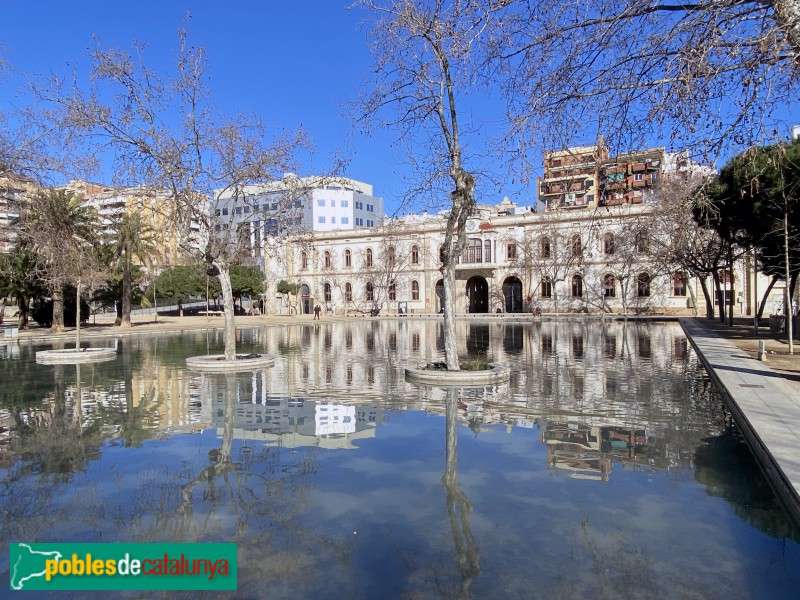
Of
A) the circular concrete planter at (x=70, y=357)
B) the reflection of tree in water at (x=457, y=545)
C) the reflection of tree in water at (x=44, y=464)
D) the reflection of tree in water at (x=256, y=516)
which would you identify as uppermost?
the circular concrete planter at (x=70, y=357)

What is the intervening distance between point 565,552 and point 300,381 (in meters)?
9.84

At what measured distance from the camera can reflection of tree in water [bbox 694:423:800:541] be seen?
5.04m

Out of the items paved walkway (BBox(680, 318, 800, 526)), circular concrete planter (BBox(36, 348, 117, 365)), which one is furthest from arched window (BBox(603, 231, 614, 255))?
circular concrete planter (BBox(36, 348, 117, 365))

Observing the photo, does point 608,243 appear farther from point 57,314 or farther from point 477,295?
point 57,314

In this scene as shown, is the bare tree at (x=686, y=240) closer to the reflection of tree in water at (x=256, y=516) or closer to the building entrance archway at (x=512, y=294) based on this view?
the building entrance archway at (x=512, y=294)

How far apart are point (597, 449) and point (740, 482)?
5.26ft

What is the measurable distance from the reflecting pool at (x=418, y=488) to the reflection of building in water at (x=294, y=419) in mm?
52

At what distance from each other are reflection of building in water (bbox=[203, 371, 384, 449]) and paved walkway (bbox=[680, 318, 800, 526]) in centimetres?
454

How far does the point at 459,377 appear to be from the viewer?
1284cm

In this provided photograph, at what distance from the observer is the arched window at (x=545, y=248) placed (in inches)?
2097

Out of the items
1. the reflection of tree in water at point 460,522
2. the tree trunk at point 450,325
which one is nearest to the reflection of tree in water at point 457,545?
the reflection of tree in water at point 460,522

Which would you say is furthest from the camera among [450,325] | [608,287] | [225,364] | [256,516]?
[608,287]

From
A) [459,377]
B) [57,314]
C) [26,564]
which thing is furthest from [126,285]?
[26,564]

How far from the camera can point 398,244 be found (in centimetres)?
5997
